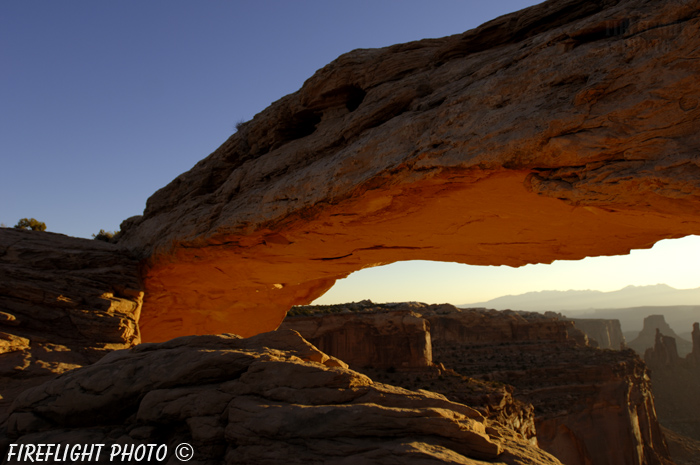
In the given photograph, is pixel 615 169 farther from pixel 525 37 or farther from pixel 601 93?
pixel 525 37

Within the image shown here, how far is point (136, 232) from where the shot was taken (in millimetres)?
15992

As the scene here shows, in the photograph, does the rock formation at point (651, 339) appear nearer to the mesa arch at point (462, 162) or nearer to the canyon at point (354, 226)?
the mesa arch at point (462, 162)

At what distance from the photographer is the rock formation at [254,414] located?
5168 millimetres

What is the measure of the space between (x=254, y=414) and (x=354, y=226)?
19.1 ft

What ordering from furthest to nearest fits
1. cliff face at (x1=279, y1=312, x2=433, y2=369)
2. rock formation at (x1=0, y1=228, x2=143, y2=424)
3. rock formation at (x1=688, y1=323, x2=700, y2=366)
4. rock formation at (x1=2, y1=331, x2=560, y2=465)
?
rock formation at (x1=688, y1=323, x2=700, y2=366), cliff face at (x1=279, y1=312, x2=433, y2=369), rock formation at (x1=0, y1=228, x2=143, y2=424), rock formation at (x1=2, y1=331, x2=560, y2=465)

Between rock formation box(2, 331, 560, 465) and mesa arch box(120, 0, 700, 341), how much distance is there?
395 centimetres

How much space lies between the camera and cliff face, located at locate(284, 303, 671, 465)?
34.4 metres

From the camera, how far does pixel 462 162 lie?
744 cm

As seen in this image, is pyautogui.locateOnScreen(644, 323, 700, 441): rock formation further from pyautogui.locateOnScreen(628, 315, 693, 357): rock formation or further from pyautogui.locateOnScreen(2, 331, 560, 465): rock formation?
pyautogui.locateOnScreen(2, 331, 560, 465): rock formation

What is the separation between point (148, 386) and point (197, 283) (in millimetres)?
9562

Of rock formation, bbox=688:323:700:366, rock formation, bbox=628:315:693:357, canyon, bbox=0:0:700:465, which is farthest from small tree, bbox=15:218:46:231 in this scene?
rock formation, bbox=628:315:693:357

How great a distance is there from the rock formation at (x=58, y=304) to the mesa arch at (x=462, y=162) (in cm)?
166

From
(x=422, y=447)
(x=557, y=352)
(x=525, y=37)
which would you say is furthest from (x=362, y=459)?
(x=557, y=352)

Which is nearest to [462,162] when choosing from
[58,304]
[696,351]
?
[58,304]
